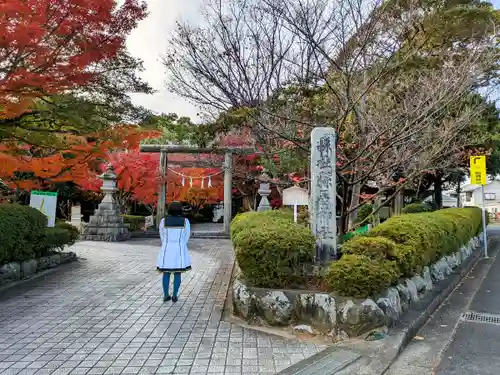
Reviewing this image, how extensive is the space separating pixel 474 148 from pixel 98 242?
17.7 meters

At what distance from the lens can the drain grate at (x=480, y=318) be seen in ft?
18.3

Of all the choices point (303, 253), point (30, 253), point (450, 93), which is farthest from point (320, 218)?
point (30, 253)

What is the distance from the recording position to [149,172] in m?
18.4

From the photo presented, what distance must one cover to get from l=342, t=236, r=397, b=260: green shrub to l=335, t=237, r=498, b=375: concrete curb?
905 mm

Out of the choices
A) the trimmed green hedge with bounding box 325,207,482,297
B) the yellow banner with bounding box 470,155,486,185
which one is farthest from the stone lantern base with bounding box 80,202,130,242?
the yellow banner with bounding box 470,155,486,185

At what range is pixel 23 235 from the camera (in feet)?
25.0

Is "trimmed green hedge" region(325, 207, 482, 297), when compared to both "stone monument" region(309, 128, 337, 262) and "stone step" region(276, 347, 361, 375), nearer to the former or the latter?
"stone monument" region(309, 128, 337, 262)

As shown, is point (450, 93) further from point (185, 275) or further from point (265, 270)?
point (185, 275)

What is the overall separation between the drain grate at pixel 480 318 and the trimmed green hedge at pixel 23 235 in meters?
8.26

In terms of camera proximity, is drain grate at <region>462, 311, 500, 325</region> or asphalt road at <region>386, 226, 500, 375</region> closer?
asphalt road at <region>386, 226, 500, 375</region>

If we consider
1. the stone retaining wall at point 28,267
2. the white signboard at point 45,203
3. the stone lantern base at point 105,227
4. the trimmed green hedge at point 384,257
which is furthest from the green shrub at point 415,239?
the stone lantern base at point 105,227

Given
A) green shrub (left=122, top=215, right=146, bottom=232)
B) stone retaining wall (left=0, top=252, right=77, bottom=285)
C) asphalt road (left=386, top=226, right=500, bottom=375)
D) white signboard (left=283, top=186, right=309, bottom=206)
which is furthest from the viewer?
green shrub (left=122, top=215, right=146, bottom=232)

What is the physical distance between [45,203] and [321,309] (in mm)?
7829

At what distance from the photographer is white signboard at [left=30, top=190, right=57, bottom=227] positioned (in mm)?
9242
